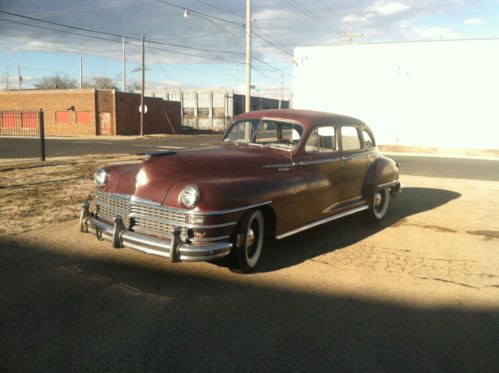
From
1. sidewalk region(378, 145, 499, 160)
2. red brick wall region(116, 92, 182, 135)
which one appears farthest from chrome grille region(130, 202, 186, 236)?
red brick wall region(116, 92, 182, 135)

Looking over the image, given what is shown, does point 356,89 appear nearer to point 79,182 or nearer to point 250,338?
point 79,182

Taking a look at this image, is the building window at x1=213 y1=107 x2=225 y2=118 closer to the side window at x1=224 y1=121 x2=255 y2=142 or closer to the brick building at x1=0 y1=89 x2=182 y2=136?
the brick building at x1=0 y1=89 x2=182 y2=136

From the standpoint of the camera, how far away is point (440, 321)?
11.8 feet

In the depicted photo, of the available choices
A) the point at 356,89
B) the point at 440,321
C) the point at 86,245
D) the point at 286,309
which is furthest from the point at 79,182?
the point at 356,89

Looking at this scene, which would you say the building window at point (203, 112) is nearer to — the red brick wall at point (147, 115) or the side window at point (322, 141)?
the red brick wall at point (147, 115)

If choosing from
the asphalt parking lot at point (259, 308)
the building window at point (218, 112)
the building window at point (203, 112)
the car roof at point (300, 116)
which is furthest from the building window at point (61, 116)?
A: the car roof at point (300, 116)

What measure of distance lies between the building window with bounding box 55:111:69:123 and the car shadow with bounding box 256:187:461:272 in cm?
4048

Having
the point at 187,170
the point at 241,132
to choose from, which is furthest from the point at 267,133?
the point at 187,170

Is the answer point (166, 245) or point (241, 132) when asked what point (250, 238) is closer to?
point (166, 245)

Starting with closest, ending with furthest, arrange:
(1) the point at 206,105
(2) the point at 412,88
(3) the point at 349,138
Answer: (3) the point at 349,138
(2) the point at 412,88
(1) the point at 206,105

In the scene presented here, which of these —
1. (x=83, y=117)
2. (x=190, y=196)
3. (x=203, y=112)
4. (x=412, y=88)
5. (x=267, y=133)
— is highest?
(x=412, y=88)

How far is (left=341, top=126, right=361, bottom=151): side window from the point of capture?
6230 mm

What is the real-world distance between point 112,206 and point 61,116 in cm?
4334

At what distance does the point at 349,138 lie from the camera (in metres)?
6.41
